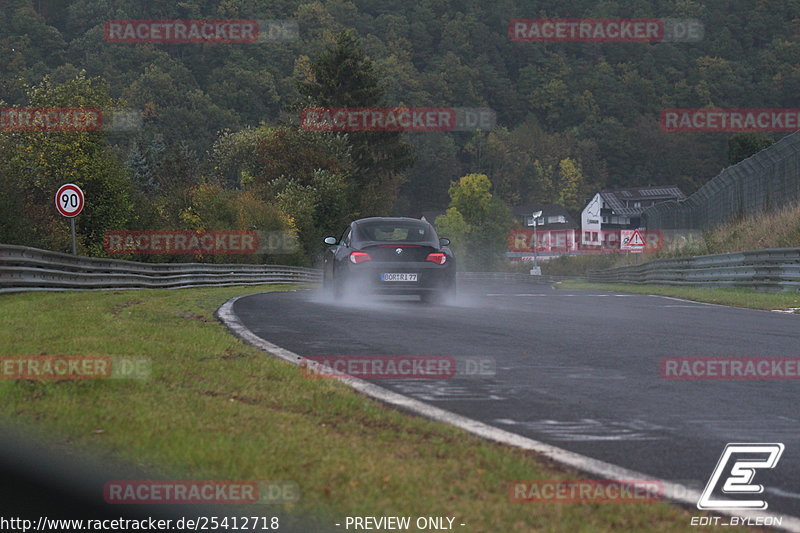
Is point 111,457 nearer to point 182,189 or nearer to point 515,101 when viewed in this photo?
point 182,189

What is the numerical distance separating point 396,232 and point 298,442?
1323 cm

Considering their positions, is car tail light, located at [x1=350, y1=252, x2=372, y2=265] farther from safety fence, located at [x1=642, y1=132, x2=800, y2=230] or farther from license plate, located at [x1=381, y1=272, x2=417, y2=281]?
safety fence, located at [x1=642, y1=132, x2=800, y2=230]

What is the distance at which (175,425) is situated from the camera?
4.69 m

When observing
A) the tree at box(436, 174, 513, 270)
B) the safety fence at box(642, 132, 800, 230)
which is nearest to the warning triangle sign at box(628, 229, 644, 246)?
the safety fence at box(642, 132, 800, 230)

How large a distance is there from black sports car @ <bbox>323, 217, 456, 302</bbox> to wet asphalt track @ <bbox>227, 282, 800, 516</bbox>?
79.4 inches

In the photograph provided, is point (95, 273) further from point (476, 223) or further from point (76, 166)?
point (476, 223)

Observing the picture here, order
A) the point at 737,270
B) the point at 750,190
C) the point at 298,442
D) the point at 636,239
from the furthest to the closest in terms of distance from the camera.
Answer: the point at 636,239
the point at 750,190
the point at 737,270
the point at 298,442

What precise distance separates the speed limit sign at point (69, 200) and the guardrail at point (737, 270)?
16.5 meters

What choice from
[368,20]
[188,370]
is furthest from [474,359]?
[368,20]

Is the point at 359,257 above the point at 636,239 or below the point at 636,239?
below

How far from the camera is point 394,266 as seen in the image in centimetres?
1684

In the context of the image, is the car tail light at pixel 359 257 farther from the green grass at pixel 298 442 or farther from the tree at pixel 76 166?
the tree at pixel 76 166

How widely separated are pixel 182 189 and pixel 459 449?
4971 cm

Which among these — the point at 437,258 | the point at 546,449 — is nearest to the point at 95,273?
the point at 437,258
